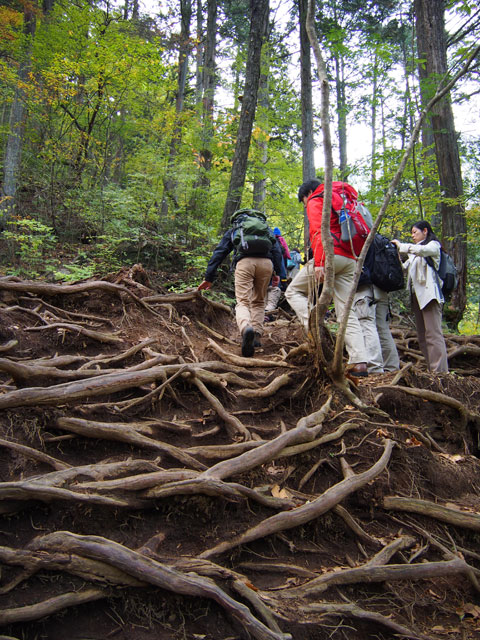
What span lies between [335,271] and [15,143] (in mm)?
9461

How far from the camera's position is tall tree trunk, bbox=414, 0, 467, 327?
7895 millimetres

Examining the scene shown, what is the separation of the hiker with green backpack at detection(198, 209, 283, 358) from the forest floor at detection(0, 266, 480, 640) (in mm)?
1346

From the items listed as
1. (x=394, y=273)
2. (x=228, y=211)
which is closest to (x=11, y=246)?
(x=228, y=211)

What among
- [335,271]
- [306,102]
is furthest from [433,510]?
[306,102]

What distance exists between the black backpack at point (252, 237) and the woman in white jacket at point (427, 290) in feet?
5.55

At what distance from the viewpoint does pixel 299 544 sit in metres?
2.45

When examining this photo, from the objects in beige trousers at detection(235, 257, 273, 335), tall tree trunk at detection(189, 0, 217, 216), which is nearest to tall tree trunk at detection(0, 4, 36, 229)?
tall tree trunk at detection(189, 0, 217, 216)

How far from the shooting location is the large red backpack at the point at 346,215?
4.28 meters

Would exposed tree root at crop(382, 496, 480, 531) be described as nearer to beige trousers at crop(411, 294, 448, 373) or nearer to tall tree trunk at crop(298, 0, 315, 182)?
beige trousers at crop(411, 294, 448, 373)

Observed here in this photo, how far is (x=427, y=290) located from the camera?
4992 millimetres

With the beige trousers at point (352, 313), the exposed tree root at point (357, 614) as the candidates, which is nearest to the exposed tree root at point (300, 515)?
the exposed tree root at point (357, 614)

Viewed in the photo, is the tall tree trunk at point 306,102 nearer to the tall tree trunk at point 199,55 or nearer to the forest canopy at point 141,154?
the forest canopy at point 141,154

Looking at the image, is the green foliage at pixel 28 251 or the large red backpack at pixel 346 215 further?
the green foliage at pixel 28 251

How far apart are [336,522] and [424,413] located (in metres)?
1.96
